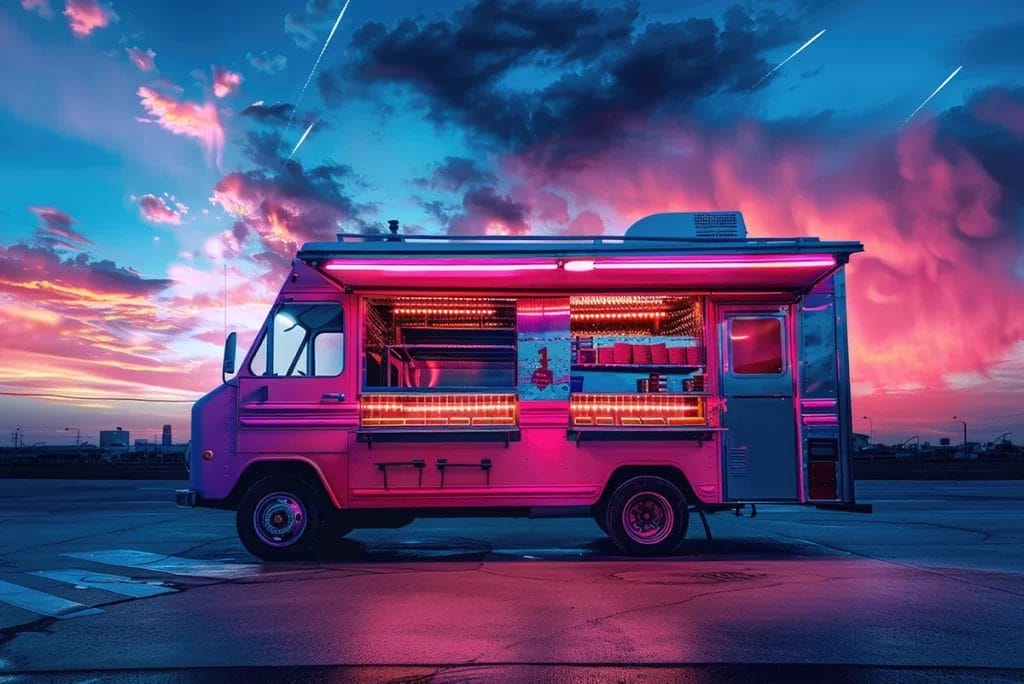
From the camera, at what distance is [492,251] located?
31.0ft

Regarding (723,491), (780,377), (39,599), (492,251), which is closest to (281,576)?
(39,599)

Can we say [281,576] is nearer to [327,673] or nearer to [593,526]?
[327,673]

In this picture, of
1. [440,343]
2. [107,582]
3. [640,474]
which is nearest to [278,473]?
[107,582]

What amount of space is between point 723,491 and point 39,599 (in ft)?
23.3

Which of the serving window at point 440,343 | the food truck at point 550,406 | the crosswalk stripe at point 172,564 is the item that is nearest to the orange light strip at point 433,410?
the food truck at point 550,406

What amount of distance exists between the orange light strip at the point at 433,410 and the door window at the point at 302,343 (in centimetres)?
62

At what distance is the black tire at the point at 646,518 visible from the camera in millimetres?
9664

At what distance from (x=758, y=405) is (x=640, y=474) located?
163 centimetres

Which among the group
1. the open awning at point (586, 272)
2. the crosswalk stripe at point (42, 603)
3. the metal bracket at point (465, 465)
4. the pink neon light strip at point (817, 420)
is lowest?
the crosswalk stripe at point (42, 603)

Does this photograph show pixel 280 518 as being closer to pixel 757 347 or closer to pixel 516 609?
pixel 516 609

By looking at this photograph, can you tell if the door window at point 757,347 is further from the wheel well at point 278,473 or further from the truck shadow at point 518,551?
A: the wheel well at point 278,473

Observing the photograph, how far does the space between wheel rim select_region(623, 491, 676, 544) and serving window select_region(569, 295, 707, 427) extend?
880 millimetres

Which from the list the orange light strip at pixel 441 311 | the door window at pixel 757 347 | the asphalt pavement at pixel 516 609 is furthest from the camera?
the orange light strip at pixel 441 311

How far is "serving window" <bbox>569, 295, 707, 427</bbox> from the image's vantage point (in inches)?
388
